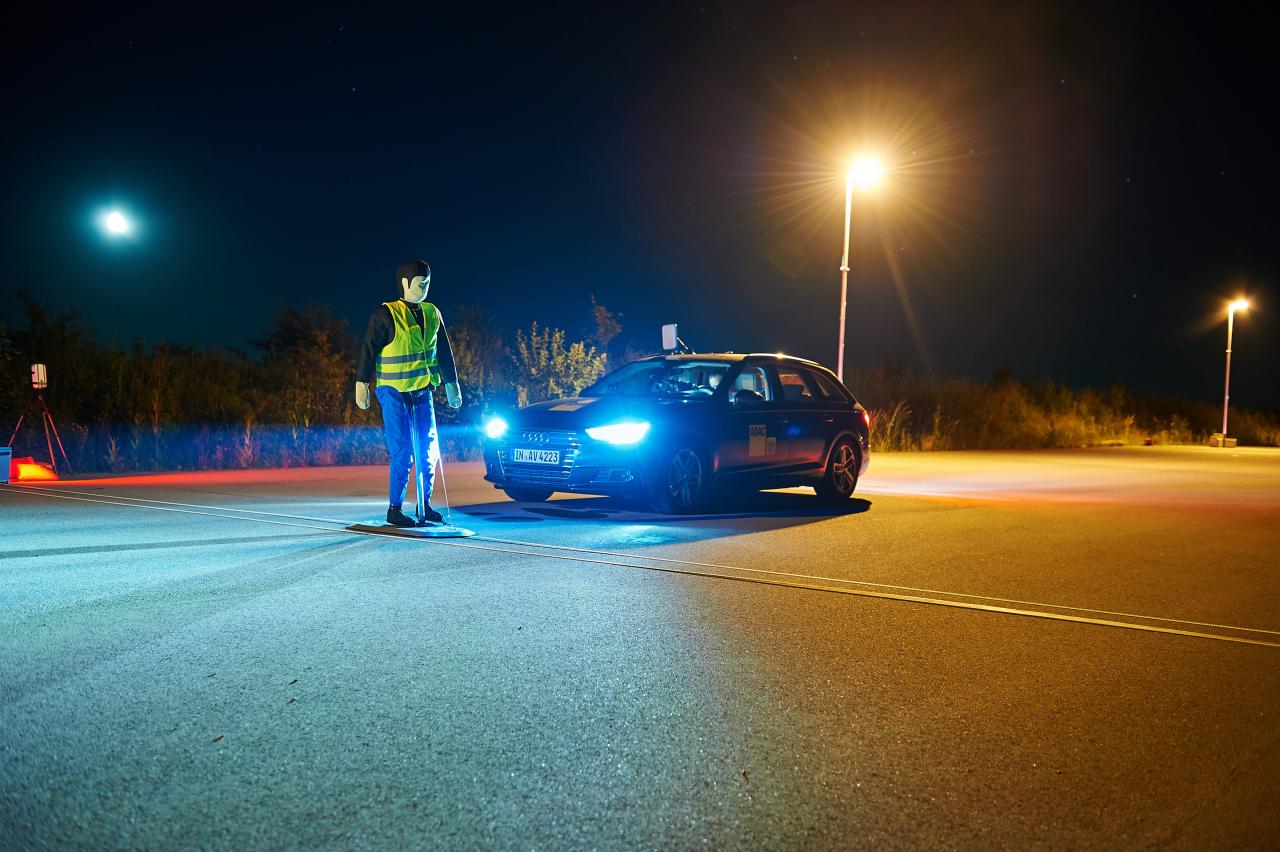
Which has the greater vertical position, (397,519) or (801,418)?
(801,418)

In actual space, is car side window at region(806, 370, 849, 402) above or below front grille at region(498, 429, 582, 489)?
above

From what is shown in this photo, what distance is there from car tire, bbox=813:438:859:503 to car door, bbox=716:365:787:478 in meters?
0.90

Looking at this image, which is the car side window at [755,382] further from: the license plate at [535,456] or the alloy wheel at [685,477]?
the license plate at [535,456]

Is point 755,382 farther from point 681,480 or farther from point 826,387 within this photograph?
point 681,480

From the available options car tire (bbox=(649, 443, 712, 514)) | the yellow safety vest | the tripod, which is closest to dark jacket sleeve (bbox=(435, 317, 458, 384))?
the yellow safety vest

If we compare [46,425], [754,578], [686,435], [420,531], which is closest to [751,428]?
[686,435]

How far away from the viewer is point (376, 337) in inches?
346

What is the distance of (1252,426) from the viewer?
4869cm

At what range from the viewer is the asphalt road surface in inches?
125

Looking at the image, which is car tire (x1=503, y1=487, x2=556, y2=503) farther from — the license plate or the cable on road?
the cable on road

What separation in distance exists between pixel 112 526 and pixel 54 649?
486cm

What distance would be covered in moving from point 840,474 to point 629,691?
334 inches

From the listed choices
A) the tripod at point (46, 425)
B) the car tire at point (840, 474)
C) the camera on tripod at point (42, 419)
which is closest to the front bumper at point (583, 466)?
the car tire at point (840, 474)

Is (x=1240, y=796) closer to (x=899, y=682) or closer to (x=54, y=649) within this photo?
(x=899, y=682)
